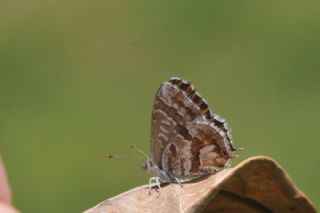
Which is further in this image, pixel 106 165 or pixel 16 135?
pixel 16 135

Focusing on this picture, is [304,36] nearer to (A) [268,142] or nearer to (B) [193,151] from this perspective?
(A) [268,142]

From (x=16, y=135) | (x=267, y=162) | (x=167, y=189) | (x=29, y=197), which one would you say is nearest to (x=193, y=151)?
(x=167, y=189)

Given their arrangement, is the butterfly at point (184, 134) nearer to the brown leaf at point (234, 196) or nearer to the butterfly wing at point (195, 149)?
the butterfly wing at point (195, 149)

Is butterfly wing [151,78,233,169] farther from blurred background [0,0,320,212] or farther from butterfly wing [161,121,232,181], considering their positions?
blurred background [0,0,320,212]

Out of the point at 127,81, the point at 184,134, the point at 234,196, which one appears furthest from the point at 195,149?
the point at 127,81

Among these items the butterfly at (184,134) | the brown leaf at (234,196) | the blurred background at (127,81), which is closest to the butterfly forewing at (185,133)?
the butterfly at (184,134)

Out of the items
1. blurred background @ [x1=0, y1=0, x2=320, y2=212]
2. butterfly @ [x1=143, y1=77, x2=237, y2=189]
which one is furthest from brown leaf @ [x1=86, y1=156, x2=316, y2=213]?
blurred background @ [x1=0, y1=0, x2=320, y2=212]

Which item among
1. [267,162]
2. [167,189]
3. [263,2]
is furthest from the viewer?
[263,2]
